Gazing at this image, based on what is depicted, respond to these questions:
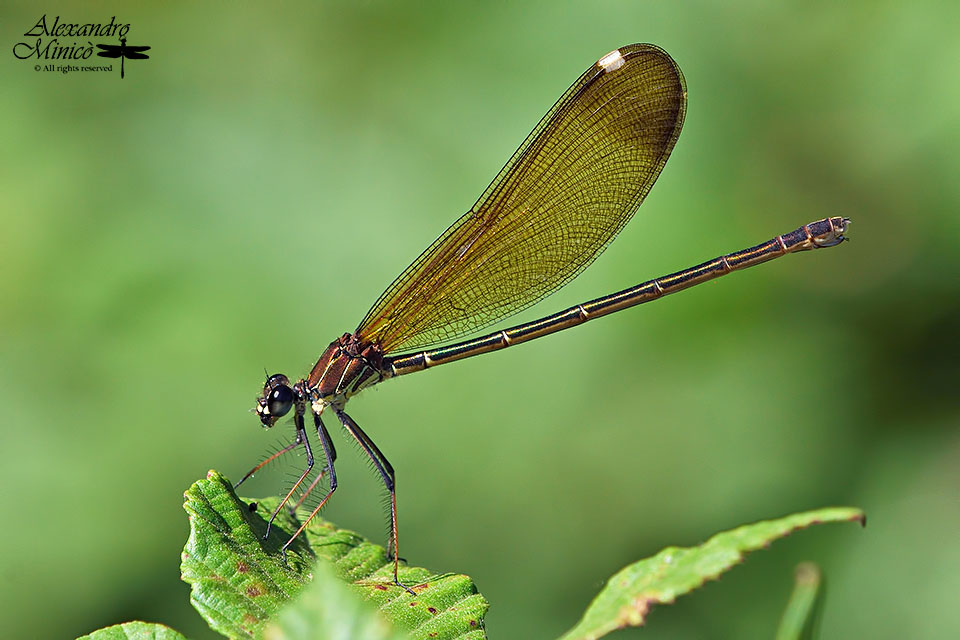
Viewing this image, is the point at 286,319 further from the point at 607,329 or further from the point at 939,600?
the point at 939,600

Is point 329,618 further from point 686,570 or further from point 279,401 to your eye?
point 279,401

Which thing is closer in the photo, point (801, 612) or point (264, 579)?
point (801, 612)

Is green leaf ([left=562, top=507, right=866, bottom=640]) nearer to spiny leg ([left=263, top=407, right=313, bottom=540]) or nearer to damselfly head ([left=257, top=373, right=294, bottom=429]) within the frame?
spiny leg ([left=263, top=407, right=313, bottom=540])

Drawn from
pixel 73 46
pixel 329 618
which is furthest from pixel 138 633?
pixel 73 46

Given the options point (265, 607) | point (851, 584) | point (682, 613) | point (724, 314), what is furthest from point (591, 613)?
point (724, 314)

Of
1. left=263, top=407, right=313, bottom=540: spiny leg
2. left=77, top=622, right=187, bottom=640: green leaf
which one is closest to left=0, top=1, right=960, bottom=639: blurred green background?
left=263, top=407, right=313, bottom=540: spiny leg

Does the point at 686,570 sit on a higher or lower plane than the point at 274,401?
lower
